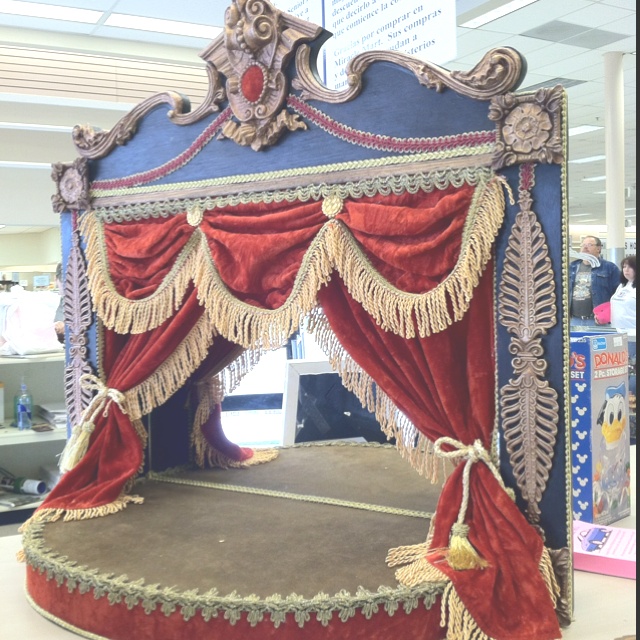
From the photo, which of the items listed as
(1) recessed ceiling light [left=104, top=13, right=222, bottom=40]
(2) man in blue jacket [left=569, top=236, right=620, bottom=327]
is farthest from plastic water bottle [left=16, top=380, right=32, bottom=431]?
(2) man in blue jacket [left=569, top=236, right=620, bottom=327]

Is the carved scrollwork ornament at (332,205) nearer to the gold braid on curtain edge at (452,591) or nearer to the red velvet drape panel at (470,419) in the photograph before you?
the red velvet drape panel at (470,419)

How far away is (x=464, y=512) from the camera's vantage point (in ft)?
4.81

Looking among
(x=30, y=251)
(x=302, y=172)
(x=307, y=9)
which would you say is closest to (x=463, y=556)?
(x=302, y=172)

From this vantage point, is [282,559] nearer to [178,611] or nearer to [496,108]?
[178,611]

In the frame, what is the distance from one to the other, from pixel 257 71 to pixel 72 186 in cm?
65

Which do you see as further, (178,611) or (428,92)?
(428,92)

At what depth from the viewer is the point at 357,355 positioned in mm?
1634

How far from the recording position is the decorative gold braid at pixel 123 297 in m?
1.83

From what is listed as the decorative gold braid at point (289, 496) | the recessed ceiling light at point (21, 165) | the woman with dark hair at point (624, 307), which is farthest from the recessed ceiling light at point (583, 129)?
the decorative gold braid at point (289, 496)

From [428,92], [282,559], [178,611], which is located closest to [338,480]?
[282,559]

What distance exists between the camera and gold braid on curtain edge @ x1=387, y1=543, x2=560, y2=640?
1354 mm

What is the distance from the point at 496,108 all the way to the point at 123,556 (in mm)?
1168

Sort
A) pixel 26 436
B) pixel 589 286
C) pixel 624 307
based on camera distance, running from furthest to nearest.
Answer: pixel 589 286, pixel 624 307, pixel 26 436

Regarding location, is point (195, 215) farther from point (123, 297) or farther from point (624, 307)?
point (624, 307)
